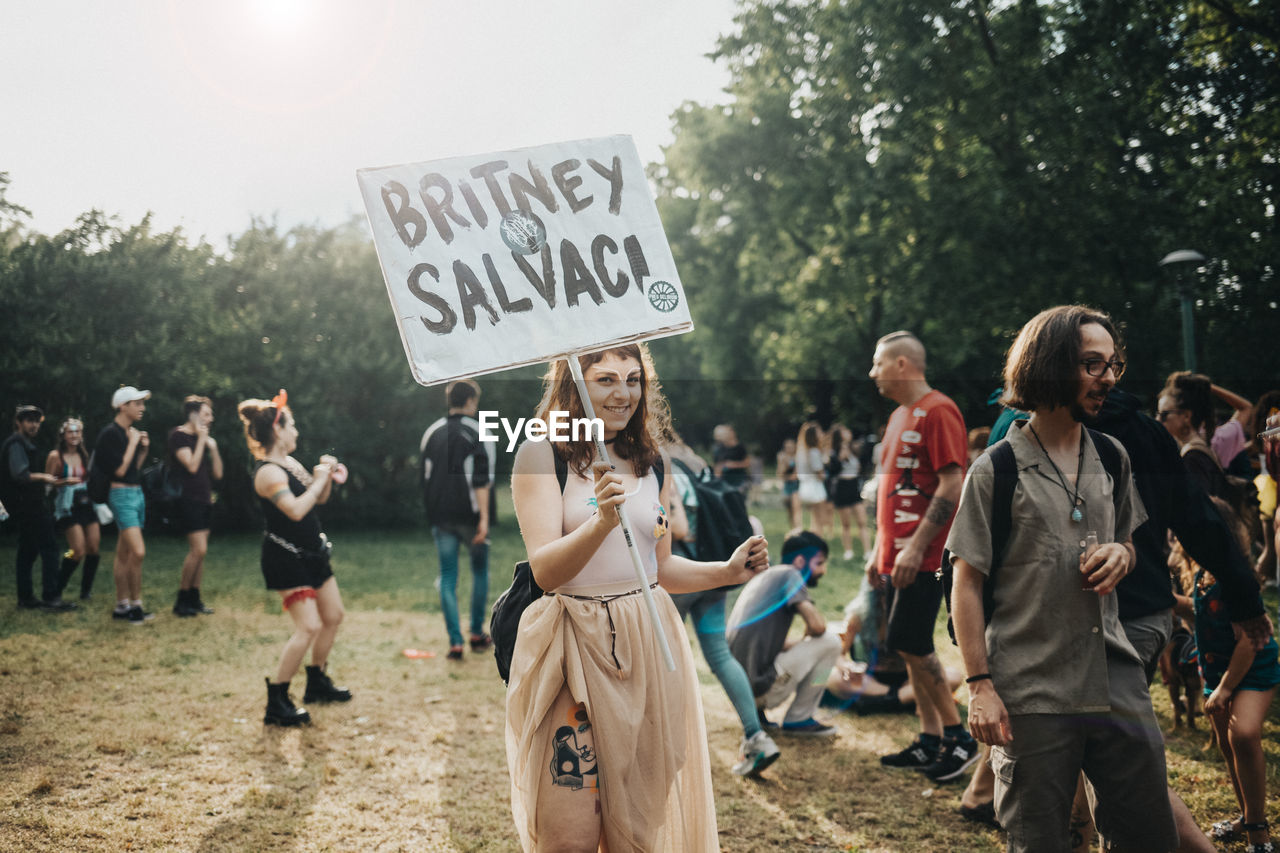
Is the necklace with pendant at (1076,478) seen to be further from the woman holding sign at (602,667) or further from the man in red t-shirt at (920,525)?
the man in red t-shirt at (920,525)

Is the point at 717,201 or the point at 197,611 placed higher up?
the point at 717,201

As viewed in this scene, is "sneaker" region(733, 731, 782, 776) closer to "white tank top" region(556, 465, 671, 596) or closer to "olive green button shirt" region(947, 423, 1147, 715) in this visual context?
"olive green button shirt" region(947, 423, 1147, 715)

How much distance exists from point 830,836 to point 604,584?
227cm

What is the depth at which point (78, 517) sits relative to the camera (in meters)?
8.83

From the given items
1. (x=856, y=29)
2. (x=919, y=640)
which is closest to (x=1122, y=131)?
(x=856, y=29)

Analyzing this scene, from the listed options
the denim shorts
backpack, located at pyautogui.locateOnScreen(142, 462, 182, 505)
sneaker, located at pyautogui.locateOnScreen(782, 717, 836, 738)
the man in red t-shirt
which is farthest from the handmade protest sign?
backpack, located at pyautogui.locateOnScreen(142, 462, 182, 505)

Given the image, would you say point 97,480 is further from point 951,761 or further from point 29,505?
point 951,761

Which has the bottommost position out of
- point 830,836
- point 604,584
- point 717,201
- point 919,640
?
point 830,836

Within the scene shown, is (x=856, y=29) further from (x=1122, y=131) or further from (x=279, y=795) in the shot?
(x=279, y=795)

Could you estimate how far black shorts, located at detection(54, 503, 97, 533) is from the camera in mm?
8805

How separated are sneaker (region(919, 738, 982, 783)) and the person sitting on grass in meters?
0.88

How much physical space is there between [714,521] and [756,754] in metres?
1.30

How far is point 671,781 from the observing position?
2.73m

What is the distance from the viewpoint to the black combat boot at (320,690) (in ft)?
20.9
